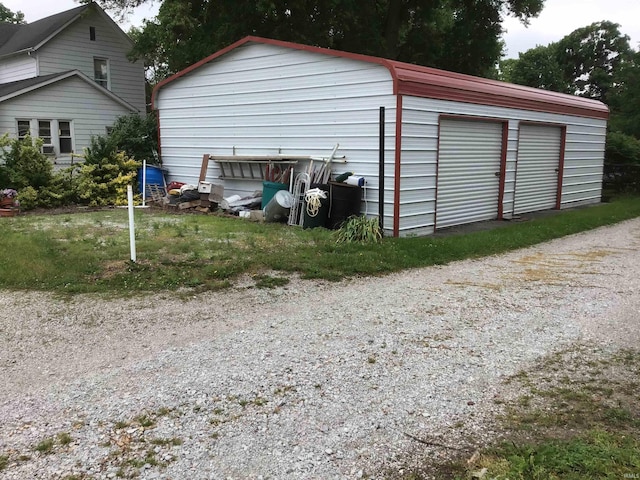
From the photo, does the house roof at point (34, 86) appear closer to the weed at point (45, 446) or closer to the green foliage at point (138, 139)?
the green foliage at point (138, 139)

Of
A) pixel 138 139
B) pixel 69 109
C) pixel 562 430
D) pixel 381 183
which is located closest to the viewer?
pixel 562 430

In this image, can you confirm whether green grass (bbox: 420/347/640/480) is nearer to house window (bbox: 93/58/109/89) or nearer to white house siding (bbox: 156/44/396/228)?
white house siding (bbox: 156/44/396/228)

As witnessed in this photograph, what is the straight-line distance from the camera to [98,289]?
661cm

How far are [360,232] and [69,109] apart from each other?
1349cm

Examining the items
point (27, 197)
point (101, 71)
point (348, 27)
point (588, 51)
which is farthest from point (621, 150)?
point (588, 51)

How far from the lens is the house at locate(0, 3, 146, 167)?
1794 cm

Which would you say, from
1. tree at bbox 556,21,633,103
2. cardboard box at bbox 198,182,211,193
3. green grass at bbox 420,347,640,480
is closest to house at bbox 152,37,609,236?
cardboard box at bbox 198,182,211,193

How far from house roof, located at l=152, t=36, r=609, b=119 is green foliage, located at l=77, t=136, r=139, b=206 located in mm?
2064

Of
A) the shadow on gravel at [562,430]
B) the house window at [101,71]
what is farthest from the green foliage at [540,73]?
the shadow on gravel at [562,430]

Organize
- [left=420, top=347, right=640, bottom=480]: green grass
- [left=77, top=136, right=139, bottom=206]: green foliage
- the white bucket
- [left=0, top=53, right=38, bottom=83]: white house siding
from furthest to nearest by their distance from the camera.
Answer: [left=0, top=53, right=38, bottom=83]: white house siding → [left=77, top=136, right=139, bottom=206]: green foliage → the white bucket → [left=420, top=347, right=640, bottom=480]: green grass

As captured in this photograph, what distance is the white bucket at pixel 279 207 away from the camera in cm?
1145

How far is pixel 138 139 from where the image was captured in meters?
16.1

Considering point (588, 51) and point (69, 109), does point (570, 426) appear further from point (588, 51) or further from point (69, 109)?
point (588, 51)

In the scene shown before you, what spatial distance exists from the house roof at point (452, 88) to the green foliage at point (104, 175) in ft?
6.77
